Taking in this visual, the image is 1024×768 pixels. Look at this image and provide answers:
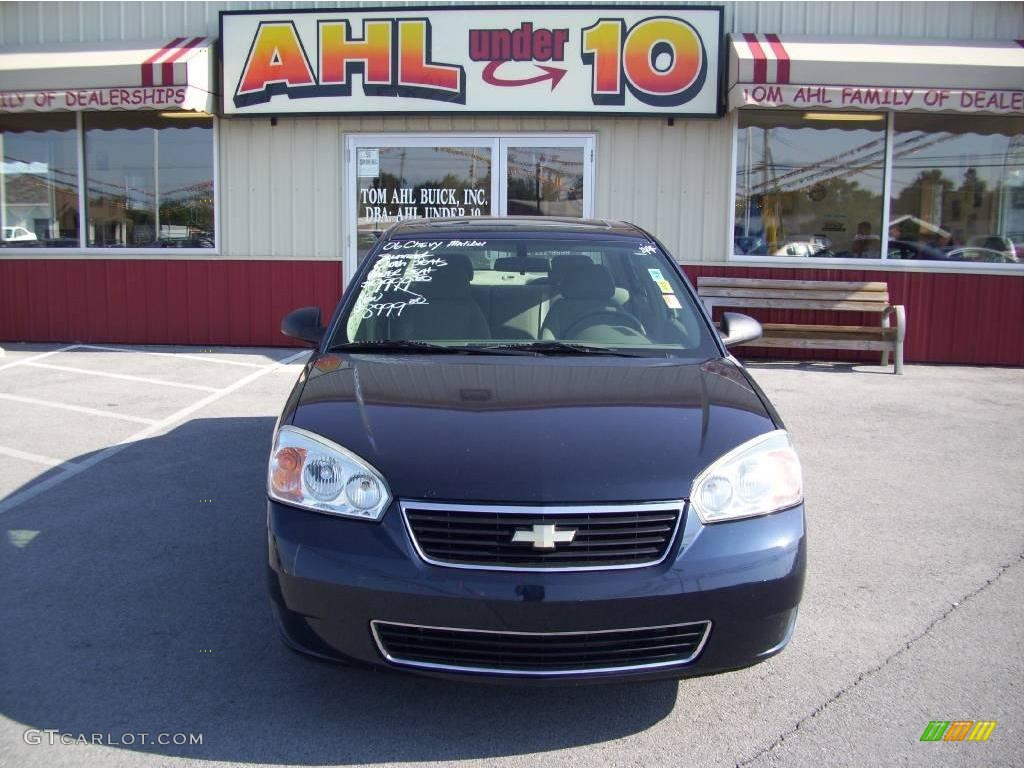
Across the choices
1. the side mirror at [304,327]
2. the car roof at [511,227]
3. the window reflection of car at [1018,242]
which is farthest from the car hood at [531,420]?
the window reflection of car at [1018,242]

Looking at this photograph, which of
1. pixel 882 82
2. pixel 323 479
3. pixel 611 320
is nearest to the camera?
pixel 323 479

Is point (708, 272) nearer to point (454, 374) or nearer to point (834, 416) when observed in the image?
point (834, 416)

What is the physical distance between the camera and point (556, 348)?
3936mm

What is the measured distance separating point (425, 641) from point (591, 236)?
2.35m

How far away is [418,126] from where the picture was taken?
10680 mm

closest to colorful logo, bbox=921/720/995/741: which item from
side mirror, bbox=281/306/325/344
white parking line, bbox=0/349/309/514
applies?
side mirror, bbox=281/306/325/344

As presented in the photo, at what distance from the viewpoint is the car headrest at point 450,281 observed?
170 inches

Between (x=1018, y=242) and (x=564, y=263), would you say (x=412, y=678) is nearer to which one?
(x=564, y=263)

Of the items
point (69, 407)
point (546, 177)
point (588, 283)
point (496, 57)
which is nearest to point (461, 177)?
point (546, 177)

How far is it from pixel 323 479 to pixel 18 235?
10.4 meters

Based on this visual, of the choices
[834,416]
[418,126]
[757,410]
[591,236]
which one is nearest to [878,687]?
[757,410]

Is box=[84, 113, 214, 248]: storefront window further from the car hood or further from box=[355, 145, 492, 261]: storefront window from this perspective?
the car hood

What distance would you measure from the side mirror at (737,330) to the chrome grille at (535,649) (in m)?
1.84

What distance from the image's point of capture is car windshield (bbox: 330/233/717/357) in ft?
13.4
